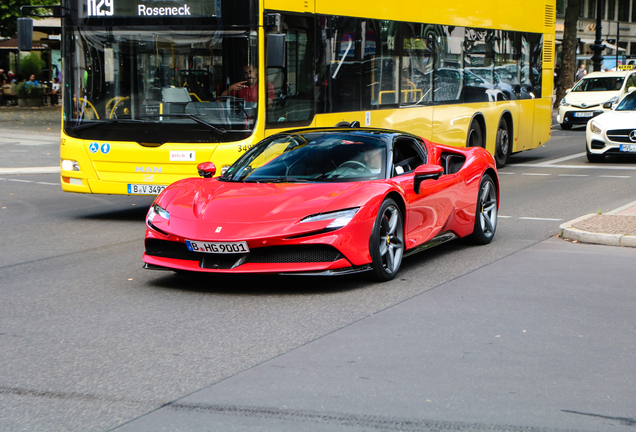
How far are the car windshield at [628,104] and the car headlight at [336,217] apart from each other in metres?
13.7

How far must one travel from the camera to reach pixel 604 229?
382 inches

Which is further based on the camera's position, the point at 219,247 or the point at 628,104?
the point at 628,104

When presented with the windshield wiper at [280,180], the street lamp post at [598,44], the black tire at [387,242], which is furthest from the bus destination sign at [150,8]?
the street lamp post at [598,44]

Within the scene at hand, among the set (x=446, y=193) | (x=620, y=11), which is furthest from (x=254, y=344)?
(x=620, y=11)

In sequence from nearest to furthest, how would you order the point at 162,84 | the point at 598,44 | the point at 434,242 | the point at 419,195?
the point at 419,195, the point at 434,242, the point at 162,84, the point at 598,44

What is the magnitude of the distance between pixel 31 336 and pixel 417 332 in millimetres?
2433

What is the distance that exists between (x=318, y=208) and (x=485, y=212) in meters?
3.11

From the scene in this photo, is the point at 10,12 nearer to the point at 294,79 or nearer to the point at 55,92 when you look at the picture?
the point at 55,92

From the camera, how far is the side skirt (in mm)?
7739

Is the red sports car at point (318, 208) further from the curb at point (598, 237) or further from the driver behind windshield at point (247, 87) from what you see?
the driver behind windshield at point (247, 87)

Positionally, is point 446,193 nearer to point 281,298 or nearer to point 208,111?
point 281,298

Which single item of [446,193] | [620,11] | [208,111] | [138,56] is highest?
[620,11]

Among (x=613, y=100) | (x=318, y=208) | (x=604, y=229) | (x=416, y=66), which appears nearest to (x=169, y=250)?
(x=318, y=208)

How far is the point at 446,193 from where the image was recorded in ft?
27.4
